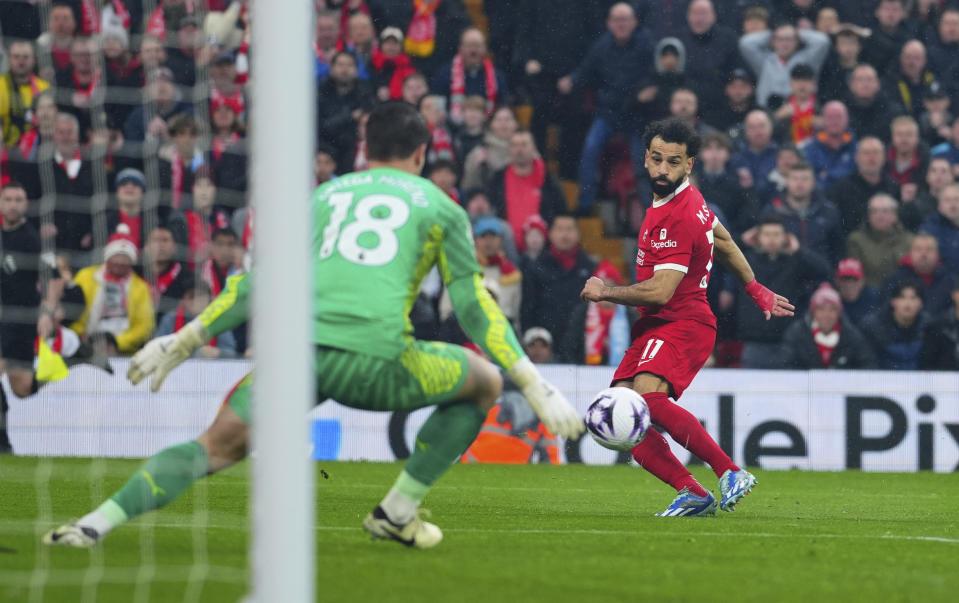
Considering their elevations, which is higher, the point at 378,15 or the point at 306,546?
the point at 378,15

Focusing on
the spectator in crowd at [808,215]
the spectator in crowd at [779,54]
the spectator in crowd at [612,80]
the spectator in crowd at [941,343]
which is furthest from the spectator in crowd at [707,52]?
the spectator in crowd at [941,343]

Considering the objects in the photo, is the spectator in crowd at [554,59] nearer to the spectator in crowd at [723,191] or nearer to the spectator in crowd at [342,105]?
the spectator in crowd at [723,191]

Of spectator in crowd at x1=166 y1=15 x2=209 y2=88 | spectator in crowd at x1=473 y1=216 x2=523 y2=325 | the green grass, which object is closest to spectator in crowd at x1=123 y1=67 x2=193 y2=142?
spectator in crowd at x1=166 y1=15 x2=209 y2=88

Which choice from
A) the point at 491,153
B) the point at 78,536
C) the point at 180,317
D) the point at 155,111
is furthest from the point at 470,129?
the point at 78,536

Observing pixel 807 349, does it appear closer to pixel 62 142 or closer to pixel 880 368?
pixel 880 368

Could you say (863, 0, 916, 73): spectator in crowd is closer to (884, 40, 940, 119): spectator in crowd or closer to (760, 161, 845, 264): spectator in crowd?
(884, 40, 940, 119): spectator in crowd

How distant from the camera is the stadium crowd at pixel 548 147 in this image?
10984mm

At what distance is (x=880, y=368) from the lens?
14070 mm

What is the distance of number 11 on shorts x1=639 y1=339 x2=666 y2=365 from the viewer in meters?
8.22

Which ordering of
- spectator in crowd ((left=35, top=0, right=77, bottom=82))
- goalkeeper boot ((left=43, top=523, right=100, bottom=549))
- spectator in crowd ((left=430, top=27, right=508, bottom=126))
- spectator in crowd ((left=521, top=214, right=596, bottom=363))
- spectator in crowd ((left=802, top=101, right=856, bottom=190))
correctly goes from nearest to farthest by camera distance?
goalkeeper boot ((left=43, top=523, right=100, bottom=549)) → spectator in crowd ((left=35, top=0, right=77, bottom=82)) → spectator in crowd ((left=521, top=214, right=596, bottom=363)) → spectator in crowd ((left=802, top=101, right=856, bottom=190)) → spectator in crowd ((left=430, top=27, right=508, bottom=126))

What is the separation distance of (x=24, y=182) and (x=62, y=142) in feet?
1.81

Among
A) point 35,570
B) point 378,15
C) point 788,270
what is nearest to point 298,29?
point 35,570

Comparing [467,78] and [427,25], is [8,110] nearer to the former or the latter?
[467,78]

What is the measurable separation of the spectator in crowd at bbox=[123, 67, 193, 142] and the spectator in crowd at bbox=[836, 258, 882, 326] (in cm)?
626
